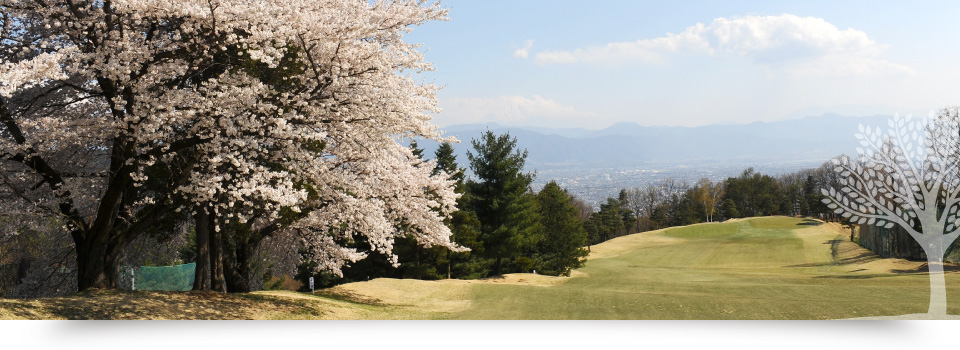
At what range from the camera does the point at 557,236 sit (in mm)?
31656

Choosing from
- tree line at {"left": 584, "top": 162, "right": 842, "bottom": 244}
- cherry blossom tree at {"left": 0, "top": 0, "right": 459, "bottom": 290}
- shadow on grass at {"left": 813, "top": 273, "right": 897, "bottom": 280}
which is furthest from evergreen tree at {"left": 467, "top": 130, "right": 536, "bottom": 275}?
tree line at {"left": 584, "top": 162, "right": 842, "bottom": 244}

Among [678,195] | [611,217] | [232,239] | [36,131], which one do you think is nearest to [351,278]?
[232,239]

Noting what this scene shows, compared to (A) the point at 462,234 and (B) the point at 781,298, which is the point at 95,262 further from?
(A) the point at 462,234

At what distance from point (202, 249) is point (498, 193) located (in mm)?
15646

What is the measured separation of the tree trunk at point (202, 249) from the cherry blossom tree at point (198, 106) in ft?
2.07

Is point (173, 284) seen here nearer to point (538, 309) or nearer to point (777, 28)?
point (538, 309)

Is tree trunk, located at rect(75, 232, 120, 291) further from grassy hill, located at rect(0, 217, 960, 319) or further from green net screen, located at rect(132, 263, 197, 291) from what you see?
green net screen, located at rect(132, 263, 197, 291)

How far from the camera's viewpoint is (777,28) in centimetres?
1064

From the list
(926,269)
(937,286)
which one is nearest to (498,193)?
(926,269)

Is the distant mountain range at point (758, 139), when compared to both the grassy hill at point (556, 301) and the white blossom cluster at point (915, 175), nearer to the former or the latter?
the white blossom cluster at point (915, 175)

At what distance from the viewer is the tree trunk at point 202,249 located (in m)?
10.5

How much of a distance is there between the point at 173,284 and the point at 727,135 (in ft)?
50.5

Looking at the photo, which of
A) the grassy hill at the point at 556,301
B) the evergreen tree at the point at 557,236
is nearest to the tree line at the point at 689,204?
the evergreen tree at the point at 557,236

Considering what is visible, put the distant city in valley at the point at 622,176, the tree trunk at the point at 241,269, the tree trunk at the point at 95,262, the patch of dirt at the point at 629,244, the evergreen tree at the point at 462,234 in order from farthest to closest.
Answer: the patch of dirt at the point at 629,244 → the evergreen tree at the point at 462,234 → the distant city in valley at the point at 622,176 → the tree trunk at the point at 241,269 → the tree trunk at the point at 95,262
